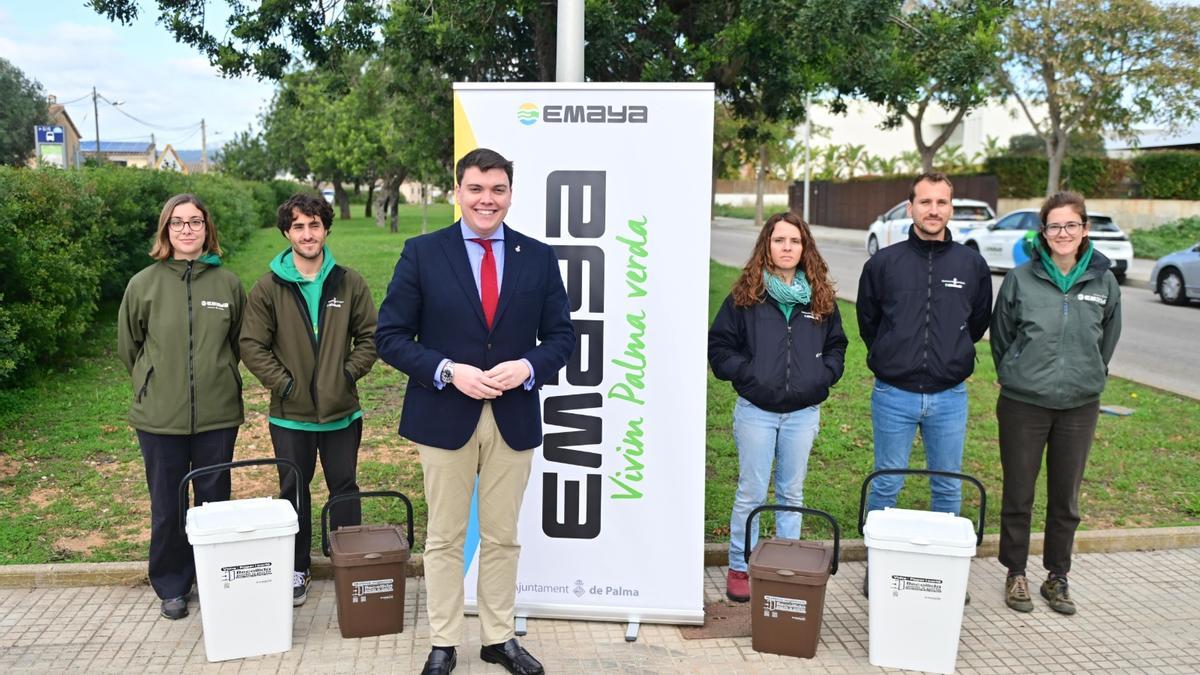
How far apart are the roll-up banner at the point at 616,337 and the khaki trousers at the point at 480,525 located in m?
0.48

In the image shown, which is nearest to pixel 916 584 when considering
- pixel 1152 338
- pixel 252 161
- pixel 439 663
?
pixel 439 663

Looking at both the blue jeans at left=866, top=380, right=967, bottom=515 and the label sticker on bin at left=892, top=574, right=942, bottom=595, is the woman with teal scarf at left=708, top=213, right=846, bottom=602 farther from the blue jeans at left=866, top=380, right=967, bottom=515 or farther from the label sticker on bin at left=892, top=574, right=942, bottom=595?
the label sticker on bin at left=892, top=574, right=942, bottom=595

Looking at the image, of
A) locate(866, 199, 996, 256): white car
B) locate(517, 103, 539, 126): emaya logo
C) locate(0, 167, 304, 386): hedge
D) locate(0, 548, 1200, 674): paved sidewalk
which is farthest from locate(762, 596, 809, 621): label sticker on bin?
locate(866, 199, 996, 256): white car

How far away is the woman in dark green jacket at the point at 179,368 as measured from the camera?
4.55m

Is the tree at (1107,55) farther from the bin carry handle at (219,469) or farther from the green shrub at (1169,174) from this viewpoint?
the bin carry handle at (219,469)

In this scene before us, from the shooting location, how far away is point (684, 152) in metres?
4.51

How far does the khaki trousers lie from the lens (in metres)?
3.91

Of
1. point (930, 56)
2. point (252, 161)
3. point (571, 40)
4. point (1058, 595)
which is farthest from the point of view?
point (252, 161)

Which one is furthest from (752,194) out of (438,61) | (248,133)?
(438,61)

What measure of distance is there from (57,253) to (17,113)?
140 feet

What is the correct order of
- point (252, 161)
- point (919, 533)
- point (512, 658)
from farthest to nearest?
point (252, 161) < point (919, 533) < point (512, 658)

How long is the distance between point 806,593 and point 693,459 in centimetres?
80

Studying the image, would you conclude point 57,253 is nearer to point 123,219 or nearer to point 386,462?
point 123,219

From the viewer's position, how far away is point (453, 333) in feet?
12.6
